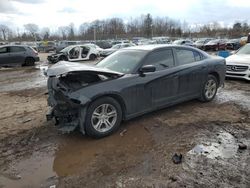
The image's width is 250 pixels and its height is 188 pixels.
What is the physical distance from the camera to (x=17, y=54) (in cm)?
1809

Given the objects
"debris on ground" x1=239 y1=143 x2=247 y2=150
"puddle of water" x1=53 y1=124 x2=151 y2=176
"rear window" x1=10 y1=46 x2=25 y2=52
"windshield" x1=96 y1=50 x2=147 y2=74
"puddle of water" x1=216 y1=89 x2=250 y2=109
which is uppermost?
"rear window" x1=10 y1=46 x2=25 y2=52

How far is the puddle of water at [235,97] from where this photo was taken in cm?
692

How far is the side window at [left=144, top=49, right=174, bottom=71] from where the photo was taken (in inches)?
219

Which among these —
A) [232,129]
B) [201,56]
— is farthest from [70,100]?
[201,56]

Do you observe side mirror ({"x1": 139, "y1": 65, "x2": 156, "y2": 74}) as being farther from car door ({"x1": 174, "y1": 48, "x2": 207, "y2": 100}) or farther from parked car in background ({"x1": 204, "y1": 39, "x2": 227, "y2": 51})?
parked car in background ({"x1": 204, "y1": 39, "x2": 227, "y2": 51})

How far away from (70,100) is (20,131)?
4.92 ft

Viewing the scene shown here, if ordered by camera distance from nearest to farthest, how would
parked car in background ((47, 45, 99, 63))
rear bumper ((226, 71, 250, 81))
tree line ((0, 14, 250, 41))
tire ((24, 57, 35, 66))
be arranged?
rear bumper ((226, 71, 250, 81))
tire ((24, 57, 35, 66))
parked car in background ((47, 45, 99, 63))
tree line ((0, 14, 250, 41))

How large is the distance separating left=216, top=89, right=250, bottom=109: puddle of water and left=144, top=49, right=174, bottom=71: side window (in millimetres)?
2120

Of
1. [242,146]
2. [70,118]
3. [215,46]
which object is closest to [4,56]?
[70,118]

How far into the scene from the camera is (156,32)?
8250 cm

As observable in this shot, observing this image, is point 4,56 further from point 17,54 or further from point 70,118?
point 70,118

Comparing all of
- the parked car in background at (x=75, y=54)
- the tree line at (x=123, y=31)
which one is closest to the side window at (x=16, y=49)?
the parked car in background at (x=75, y=54)

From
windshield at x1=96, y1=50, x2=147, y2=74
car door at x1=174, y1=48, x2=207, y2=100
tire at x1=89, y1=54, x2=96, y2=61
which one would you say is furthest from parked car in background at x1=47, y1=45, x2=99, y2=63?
car door at x1=174, y1=48, x2=207, y2=100

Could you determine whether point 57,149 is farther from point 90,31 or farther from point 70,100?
point 90,31
